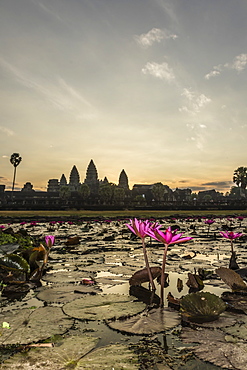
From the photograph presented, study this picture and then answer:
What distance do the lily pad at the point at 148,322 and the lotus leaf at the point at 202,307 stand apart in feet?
0.26

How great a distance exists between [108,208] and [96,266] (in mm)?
24742

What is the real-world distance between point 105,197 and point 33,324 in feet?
221

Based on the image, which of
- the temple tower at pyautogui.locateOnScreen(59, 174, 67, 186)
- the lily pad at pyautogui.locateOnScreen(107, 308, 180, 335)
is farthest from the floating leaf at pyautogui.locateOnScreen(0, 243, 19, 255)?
the temple tower at pyautogui.locateOnScreen(59, 174, 67, 186)

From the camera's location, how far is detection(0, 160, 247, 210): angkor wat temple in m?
29.7

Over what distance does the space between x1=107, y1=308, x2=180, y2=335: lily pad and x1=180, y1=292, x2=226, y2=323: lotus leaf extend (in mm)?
80

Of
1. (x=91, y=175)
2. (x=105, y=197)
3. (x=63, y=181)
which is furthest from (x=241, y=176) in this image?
(x=63, y=181)

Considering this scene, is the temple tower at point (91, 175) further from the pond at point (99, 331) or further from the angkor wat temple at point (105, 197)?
the pond at point (99, 331)

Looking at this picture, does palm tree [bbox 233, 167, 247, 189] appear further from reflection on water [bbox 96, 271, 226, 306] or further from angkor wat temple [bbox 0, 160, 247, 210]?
reflection on water [bbox 96, 271, 226, 306]

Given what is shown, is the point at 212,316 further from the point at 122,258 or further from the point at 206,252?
the point at 206,252

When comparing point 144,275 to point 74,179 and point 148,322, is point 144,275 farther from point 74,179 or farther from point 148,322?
point 74,179

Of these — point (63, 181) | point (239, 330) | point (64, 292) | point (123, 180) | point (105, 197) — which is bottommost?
point (64, 292)

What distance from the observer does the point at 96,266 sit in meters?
3.20

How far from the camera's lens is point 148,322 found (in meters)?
1.52

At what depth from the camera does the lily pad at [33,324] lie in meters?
1.35
